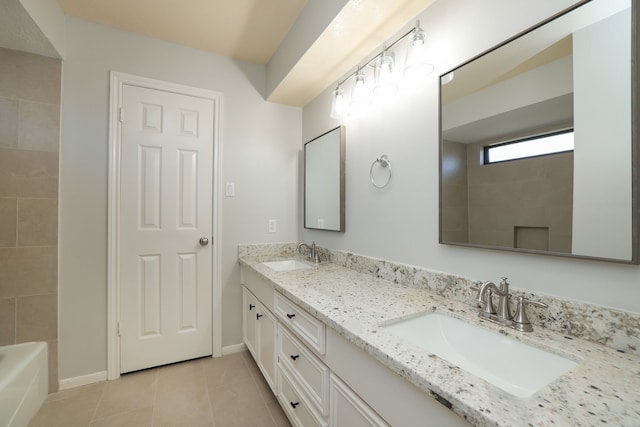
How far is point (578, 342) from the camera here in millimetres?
768

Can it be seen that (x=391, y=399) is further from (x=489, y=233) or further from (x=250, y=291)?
(x=250, y=291)

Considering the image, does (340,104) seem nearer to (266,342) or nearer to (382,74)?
(382,74)

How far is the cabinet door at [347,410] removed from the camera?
82 cm

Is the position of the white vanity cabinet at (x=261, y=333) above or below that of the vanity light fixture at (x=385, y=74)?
below

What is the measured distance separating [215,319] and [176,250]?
0.64m

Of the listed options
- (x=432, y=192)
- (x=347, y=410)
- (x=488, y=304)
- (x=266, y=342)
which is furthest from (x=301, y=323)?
(x=432, y=192)

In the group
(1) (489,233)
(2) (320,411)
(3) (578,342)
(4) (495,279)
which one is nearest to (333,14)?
Result: (1) (489,233)

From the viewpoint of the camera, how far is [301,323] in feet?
Result: 3.98

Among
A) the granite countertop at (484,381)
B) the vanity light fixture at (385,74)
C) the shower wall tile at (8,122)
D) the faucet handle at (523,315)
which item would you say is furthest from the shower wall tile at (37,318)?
the faucet handle at (523,315)

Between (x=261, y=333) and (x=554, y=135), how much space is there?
180 centimetres

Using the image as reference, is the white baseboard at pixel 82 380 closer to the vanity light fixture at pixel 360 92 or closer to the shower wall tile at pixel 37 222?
the shower wall tile at pixel 37 222

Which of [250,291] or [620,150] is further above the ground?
[620,150]

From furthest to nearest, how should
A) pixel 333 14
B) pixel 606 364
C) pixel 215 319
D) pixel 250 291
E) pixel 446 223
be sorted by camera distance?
1. pixel 215 319
2. pixel 250 291
3. pixel 333 14
4. pixel 446 223
5. pixel 606 364

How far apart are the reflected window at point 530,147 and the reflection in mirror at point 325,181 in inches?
39.0
